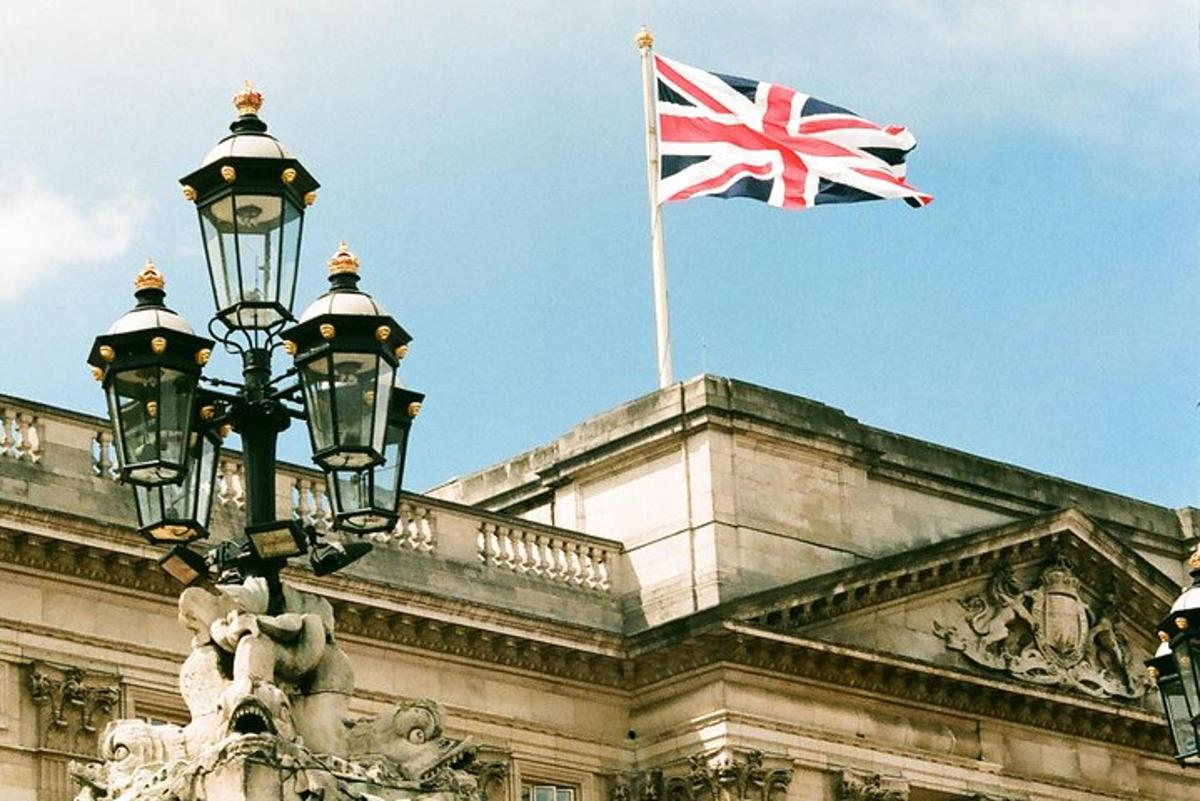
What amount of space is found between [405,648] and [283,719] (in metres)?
25.8

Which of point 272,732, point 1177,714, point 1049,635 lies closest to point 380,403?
point 272,732

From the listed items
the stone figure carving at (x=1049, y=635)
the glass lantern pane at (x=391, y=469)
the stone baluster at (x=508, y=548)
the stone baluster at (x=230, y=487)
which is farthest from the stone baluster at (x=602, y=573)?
the glass lantern pane at (x=391, y=469)

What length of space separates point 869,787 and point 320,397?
2802cm

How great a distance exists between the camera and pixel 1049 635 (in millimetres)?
44875

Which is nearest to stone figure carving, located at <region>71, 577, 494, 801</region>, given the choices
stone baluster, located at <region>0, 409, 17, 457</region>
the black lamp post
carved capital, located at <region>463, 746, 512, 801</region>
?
the black lamp post

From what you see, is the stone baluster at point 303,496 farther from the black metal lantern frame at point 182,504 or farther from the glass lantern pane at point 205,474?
the black metal lantern frame at point 182,504

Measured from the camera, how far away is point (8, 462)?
115 ft

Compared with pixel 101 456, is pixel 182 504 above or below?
below

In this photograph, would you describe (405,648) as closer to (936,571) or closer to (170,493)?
(936,571)

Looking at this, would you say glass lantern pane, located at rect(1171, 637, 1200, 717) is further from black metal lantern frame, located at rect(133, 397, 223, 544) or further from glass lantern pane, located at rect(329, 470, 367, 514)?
black metal lantern frame, located at rect(133, 397, 223, 544)

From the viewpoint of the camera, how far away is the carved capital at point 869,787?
1610 inches

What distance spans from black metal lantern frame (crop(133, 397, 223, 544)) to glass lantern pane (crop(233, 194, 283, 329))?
0.54 m

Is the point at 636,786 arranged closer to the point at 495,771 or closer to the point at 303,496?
the point at 495,771

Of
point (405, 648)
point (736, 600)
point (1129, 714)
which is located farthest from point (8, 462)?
point (1129, 714)
